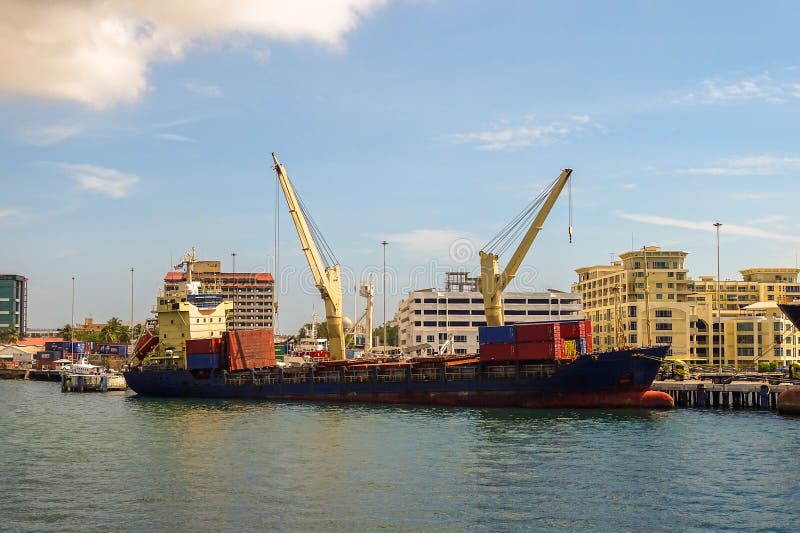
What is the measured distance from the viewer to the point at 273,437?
54719 millimetres

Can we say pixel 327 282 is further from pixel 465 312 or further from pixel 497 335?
pixel 465 312

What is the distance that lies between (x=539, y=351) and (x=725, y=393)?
19401 millimetres

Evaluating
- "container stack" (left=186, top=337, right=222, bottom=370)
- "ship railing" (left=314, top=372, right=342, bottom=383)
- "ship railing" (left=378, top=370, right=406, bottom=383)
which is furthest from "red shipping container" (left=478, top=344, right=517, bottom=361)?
"container stack" (left=186, top=337, right=222, bottom=370)

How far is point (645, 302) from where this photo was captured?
126688 millimetres

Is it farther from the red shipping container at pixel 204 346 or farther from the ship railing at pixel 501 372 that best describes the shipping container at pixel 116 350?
the ship railing at pixel 501 372

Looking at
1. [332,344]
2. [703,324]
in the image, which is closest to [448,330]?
[703,324]

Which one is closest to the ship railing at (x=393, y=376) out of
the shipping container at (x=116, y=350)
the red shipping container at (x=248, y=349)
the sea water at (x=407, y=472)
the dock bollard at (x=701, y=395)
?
the sea water at (x=407, y=472)

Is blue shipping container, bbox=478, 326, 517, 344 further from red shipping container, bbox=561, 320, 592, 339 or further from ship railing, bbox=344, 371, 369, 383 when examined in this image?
ship railing, bbox=344, 371, 369, 383

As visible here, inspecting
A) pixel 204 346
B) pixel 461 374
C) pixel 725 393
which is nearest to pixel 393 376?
pixel 461 374

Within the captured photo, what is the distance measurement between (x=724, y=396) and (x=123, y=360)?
130 meters

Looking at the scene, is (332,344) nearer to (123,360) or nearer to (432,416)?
(432,416)

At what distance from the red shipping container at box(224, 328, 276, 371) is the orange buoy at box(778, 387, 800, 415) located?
5094 centimetres

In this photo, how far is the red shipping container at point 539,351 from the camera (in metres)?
70.6

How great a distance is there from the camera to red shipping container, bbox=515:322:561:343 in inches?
2788
